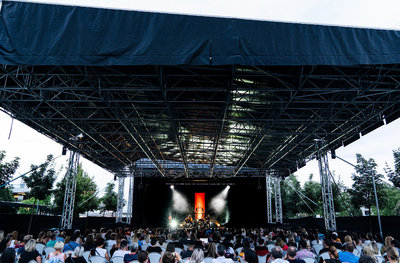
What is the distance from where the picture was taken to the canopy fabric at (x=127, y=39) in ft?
24.2

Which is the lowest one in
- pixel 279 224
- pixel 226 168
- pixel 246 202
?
pixel 279 224

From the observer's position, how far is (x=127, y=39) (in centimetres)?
746

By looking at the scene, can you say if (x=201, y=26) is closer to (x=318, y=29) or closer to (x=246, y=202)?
(x=318, y=29)

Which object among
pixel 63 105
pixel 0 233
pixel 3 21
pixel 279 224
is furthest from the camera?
pixel 279 224

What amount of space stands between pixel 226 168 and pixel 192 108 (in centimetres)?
1326

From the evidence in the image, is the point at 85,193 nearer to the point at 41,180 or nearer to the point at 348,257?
the point at 41,180

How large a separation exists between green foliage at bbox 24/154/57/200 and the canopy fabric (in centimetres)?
982

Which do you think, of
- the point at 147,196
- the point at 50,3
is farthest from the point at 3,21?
the point at 147,196

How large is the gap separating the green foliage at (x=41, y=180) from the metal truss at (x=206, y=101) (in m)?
1.78

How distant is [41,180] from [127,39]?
39.6 feet

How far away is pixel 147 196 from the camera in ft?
93.5

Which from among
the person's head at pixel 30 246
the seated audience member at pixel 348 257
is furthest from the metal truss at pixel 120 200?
the seated audience member at pixel 348 257

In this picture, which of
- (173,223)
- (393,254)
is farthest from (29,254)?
(173,223)

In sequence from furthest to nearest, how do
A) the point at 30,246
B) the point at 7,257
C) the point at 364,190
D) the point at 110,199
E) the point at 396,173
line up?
the point at 110,199
the point at 364,190
the point at 396,173
the point at 30,246
the point at 7,257
